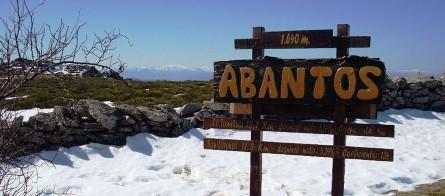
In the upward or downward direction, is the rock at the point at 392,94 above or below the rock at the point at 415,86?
below

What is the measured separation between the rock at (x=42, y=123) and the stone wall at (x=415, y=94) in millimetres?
12539

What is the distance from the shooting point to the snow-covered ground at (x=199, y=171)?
357 inches

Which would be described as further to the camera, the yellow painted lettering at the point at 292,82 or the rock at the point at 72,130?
the rock at the point at 72,130

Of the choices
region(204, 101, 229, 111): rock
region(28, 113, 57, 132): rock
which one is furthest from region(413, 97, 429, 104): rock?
region(28, 113, 57, 132): rock

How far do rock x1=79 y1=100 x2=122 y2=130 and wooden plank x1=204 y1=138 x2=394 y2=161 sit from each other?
4.27 metres

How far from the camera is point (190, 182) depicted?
31.4 ft

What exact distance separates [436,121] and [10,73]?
16.0 meters

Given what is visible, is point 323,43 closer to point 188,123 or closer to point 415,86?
point 188,123

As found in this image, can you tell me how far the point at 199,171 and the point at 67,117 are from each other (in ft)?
11.1

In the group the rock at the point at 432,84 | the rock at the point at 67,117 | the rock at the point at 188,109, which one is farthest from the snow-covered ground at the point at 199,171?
the rock at the point at 432,84

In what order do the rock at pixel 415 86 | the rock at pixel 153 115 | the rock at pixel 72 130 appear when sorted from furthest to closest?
the rock at pixel 415 86 < the rock at pixel 153 115 < the rock at pixel 72 130

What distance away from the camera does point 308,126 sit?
280 inches

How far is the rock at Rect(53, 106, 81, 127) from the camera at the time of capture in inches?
425

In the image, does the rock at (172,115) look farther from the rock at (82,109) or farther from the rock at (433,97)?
the rock at (433,97)
